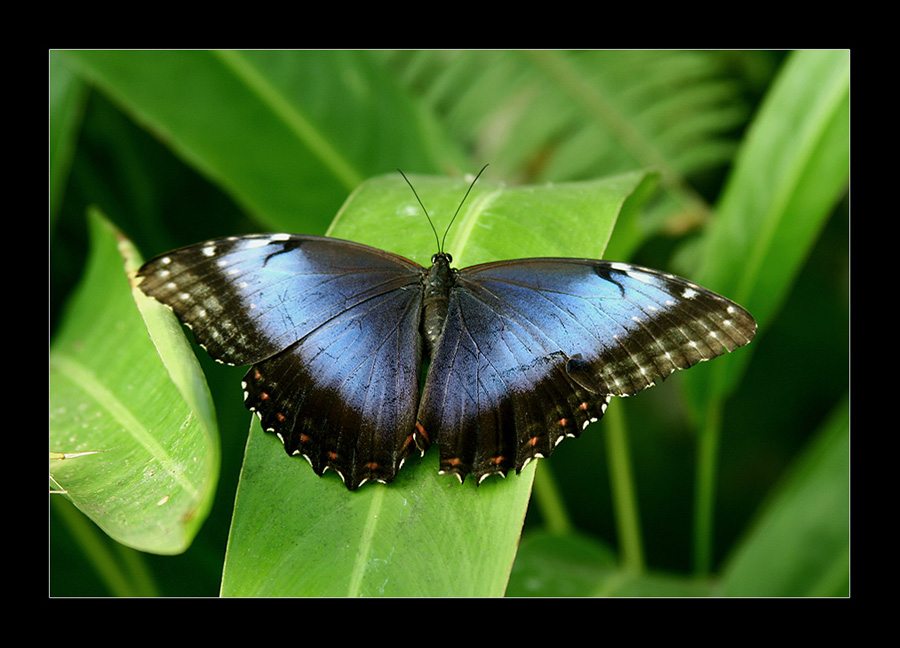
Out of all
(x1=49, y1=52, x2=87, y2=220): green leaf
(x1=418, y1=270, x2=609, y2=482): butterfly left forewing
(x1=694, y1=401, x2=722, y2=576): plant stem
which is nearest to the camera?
(x1=418, y1=270, x2=609, y2=482): butterfly left forewing

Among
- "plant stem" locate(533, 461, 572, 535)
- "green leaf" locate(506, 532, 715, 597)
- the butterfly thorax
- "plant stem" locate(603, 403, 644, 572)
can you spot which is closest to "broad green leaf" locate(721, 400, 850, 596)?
"green leaf" locate(506, 532, 715, 597)

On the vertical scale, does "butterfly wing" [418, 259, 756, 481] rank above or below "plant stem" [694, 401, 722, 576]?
above

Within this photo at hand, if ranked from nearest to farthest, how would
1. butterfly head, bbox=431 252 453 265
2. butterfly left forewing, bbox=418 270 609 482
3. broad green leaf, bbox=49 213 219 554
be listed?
1. broad green leaf, bbox=49 213 219 554
2. butterfly left forewing, bbox=418 270 609 482
3. butterfly head, bbox=431 252 453 265

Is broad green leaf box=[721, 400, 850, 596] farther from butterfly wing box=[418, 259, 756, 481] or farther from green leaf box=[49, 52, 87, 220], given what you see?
green leaf box=[49, 52, 87, 220]

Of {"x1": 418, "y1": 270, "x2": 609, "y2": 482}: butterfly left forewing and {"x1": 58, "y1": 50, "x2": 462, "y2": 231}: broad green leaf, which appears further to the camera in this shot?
{"x1": 58, "y1": 50, "x2": 462, "y2": 231}: broad green leaf

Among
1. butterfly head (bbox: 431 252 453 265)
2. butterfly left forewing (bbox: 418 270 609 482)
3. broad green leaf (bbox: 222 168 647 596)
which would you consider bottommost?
broad green leaf (bbox: 222 168 647 596)

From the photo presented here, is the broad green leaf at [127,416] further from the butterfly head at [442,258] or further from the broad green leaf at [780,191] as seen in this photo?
the broad green leaf at [780,191]

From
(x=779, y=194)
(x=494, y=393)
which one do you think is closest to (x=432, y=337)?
(x=494, y=393)
